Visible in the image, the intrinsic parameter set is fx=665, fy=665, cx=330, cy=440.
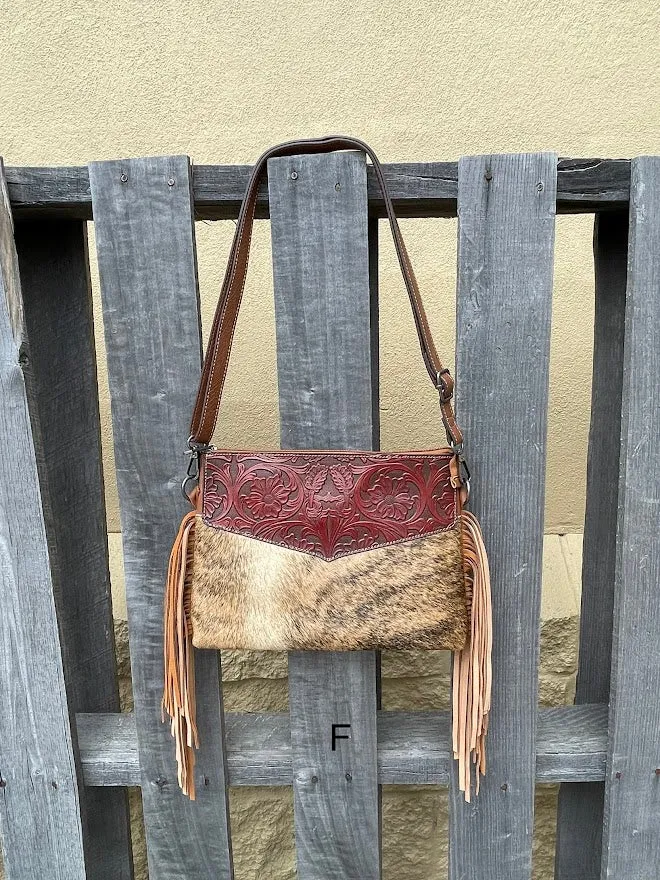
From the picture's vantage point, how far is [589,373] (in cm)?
167

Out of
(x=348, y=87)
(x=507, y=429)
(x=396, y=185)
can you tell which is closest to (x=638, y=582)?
(x=507, y=429)

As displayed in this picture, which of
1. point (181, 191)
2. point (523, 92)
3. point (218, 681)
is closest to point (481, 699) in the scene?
point (218, 681)

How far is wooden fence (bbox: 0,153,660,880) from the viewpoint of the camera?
0.89m

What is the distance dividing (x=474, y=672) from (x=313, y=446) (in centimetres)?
40

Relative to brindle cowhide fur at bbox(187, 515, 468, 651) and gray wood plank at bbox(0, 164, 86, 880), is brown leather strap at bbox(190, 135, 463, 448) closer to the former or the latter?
brindle cowhide fur at bbox(187, 515, 468, 651)

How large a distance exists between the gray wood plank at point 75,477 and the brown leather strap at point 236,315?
0.89 feet

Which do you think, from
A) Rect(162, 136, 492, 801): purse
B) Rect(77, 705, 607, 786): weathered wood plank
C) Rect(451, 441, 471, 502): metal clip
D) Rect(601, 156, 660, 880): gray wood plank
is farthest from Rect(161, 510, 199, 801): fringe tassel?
Rect(601, 156, 660, 880): gray wood plank

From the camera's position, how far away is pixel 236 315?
0.90 metres

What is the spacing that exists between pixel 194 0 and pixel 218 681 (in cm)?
141

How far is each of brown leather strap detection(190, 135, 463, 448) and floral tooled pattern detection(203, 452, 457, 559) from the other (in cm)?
5

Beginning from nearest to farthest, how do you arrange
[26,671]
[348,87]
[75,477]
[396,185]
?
[396,185] → [26,671] → [75,477] → [348,87]

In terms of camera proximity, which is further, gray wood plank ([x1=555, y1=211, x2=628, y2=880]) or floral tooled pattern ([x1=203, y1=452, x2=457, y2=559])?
gray wood plank ([x1=555, y1=211, x2=628, y2=880])

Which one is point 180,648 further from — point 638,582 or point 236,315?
point 638,582

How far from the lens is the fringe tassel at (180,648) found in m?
0.94
